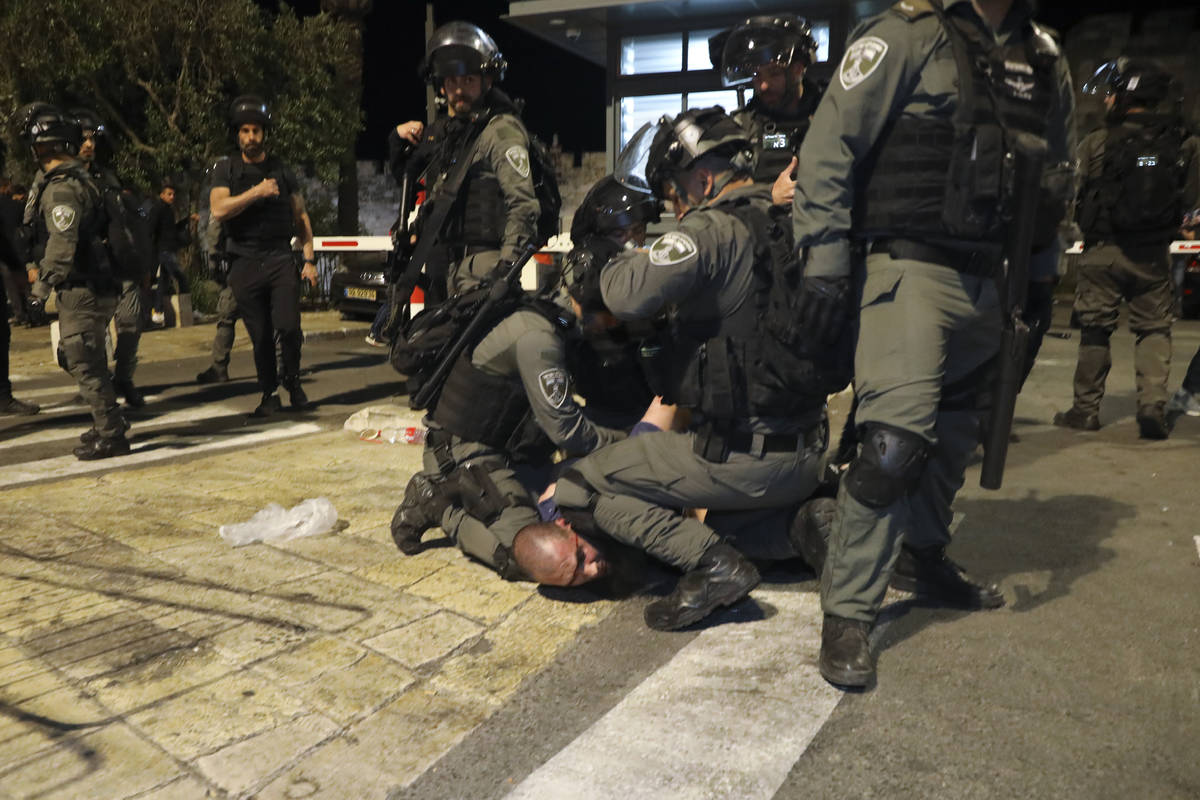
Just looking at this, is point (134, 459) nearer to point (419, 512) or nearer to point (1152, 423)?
point (419, 512)

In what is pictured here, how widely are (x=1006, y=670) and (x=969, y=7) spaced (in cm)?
183

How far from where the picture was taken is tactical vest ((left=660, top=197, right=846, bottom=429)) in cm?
299

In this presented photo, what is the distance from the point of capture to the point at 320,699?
8.51 feet

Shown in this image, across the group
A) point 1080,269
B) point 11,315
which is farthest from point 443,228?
point 11,315

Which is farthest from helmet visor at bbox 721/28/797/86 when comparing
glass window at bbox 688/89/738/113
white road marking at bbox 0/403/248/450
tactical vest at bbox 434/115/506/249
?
glass window at bbox 688/89/738/113

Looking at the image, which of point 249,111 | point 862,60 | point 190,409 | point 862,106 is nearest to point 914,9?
point 862,60

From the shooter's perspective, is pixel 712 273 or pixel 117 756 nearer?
pixel 117 756

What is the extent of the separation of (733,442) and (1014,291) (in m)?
0.92

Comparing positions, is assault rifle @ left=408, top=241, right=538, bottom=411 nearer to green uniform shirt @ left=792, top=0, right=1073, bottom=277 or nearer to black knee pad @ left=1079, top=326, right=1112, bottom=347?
green uniform shirt @ left=792, top=0, right=1073, bottom=277

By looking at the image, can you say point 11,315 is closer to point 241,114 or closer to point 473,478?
point 241,114

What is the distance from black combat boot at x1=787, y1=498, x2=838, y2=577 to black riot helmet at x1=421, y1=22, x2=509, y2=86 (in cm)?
277

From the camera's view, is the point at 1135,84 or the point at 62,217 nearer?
the point at 62,217

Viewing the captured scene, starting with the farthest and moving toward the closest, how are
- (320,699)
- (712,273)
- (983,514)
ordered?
(983,514) → (712,273) → (320,699)

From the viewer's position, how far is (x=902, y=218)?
269 cm
